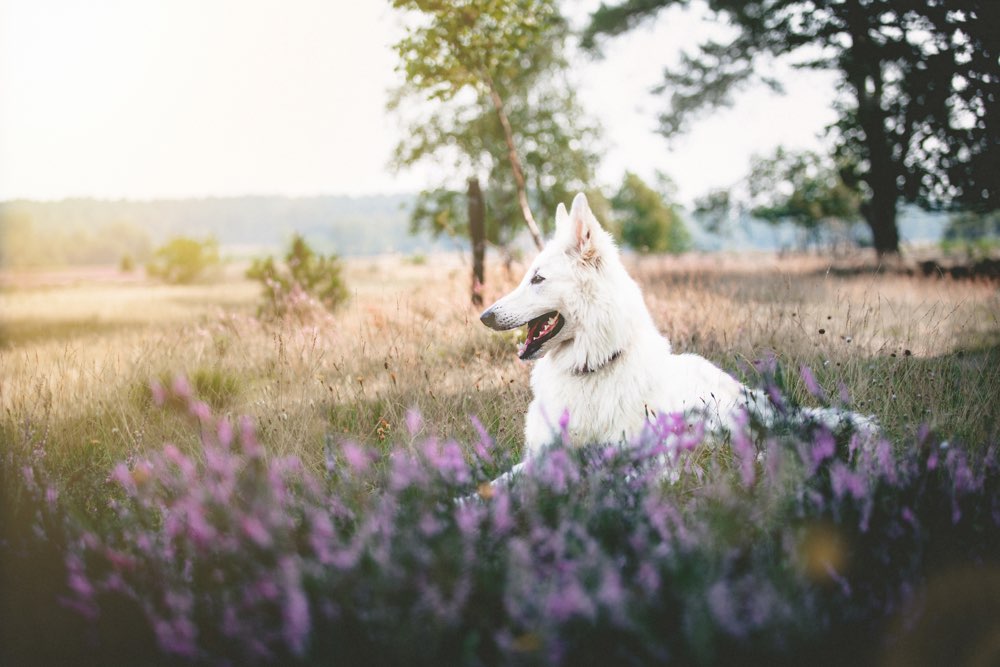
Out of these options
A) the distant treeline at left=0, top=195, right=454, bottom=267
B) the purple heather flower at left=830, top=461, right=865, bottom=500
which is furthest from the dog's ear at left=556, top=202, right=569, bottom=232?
the distant treeline at left=0, top=195, right=454, bottom=267

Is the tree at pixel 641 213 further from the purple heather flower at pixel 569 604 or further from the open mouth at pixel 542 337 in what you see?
the purple heather flower at pixel 569 604

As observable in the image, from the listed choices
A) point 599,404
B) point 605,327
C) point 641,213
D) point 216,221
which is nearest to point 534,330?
point 605,327

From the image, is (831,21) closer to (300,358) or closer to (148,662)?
(300,358)

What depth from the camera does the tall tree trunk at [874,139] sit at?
377 inches

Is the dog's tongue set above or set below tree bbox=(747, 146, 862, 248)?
below

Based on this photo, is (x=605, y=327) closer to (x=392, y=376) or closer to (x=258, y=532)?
(x=392, y=376)

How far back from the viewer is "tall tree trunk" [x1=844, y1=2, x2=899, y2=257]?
9.59m

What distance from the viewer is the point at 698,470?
2793mm

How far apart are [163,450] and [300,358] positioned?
151 cm

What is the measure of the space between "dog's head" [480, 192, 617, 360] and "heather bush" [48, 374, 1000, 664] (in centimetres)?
103

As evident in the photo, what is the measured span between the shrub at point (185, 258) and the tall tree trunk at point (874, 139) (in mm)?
26535

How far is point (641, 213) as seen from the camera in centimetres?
5634

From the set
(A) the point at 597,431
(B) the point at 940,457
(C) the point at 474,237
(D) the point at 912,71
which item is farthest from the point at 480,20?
(B) the point at 940,457

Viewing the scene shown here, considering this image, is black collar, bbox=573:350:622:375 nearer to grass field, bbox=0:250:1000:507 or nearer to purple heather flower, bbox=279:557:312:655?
grass field, bbox=0:250:1000:507
